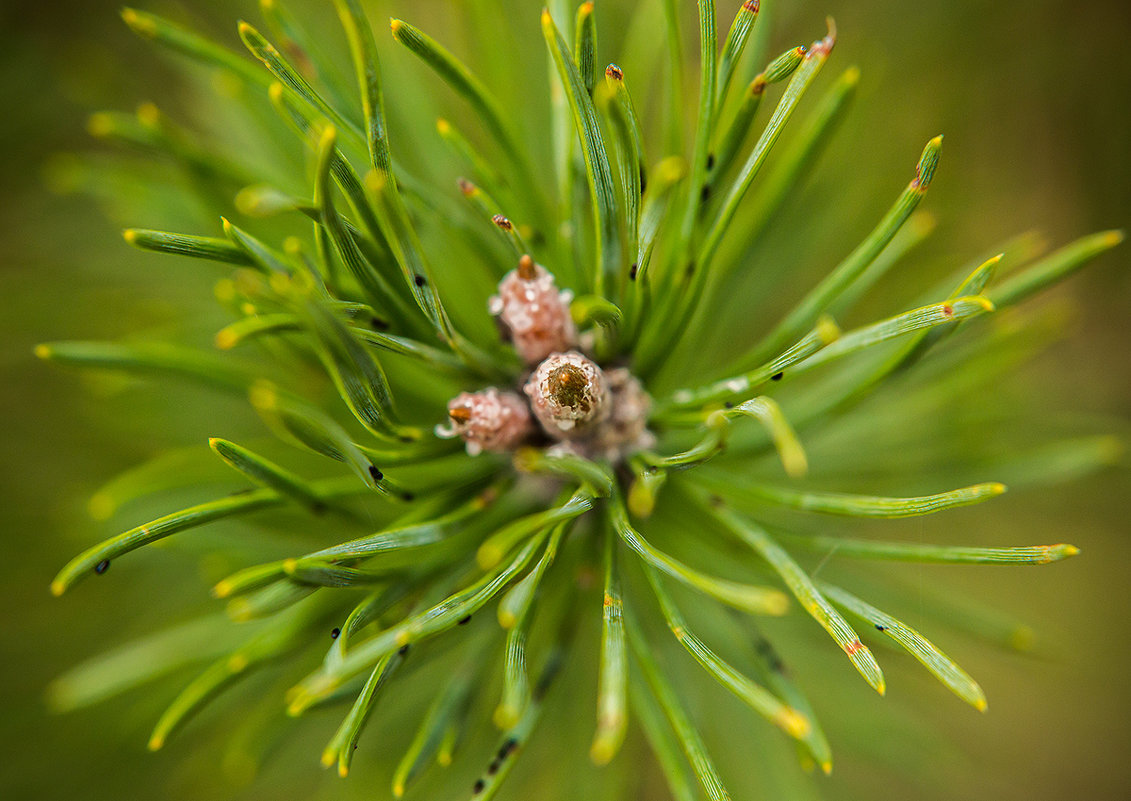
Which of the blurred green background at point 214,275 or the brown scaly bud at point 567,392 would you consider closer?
the brown scaly bud at point 567,392

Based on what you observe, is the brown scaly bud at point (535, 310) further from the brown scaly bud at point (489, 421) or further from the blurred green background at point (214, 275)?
the blurred green background at point (214, 275)

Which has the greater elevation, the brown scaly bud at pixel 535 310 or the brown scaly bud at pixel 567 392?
the brown scaly bud at pixel 535 310

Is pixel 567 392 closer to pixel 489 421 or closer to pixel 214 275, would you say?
pixel 489 421

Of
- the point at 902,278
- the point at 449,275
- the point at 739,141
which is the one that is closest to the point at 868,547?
the point at 739,141

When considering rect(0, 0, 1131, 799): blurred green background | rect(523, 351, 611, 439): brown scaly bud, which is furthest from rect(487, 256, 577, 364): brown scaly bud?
rect(0, 0, 1131, 799): blurred green background

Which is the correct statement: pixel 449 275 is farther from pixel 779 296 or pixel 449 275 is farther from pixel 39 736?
pixel 39 736

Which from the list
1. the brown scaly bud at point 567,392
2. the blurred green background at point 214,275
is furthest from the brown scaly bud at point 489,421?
the blurred green background at point 214,275

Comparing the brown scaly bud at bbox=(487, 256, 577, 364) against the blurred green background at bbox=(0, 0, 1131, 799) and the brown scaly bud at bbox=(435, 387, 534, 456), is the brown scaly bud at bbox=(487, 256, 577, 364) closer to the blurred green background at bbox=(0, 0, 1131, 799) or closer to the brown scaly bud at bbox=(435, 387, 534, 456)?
the brown scaly bud at bbox=(435, 387, 534, 456)

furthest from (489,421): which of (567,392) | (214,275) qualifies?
(214,275)
